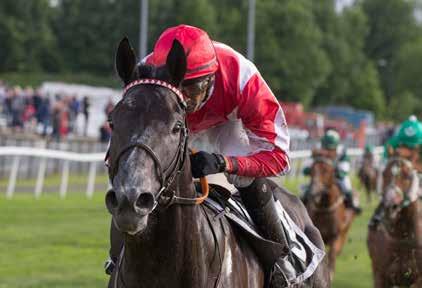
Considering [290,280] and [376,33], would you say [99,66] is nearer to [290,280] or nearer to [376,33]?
[376,33]

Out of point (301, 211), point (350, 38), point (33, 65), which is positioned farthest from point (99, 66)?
point (301, 211)

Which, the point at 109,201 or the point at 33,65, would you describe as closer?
the point at 109,201

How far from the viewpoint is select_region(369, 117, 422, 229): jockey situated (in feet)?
33.3

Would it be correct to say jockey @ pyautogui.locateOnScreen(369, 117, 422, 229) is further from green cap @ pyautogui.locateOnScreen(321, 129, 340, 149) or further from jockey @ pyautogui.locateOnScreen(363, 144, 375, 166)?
jockey @ pyautogui.locateOnScreen(363, 144, 375, 166)

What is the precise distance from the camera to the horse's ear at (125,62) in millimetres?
4195

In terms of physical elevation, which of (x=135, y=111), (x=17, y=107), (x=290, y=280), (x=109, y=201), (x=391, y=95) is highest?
(x=135, y=111)

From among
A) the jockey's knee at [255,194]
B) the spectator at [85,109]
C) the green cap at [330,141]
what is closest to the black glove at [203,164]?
the jockey's knee at [255,194]

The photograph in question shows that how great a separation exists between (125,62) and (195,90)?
14.2 inches

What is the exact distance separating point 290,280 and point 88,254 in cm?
804

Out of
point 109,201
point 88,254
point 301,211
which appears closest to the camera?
point 109,201

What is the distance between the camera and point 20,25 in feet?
217

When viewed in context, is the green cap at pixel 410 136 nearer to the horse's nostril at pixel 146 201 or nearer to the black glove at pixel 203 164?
the black glove at pixel 203 164

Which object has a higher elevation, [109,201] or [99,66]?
[109,201]

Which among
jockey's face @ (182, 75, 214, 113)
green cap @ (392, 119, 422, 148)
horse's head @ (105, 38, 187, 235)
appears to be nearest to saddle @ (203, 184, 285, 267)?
jockey's face @ (182, 75, 214, 113)
